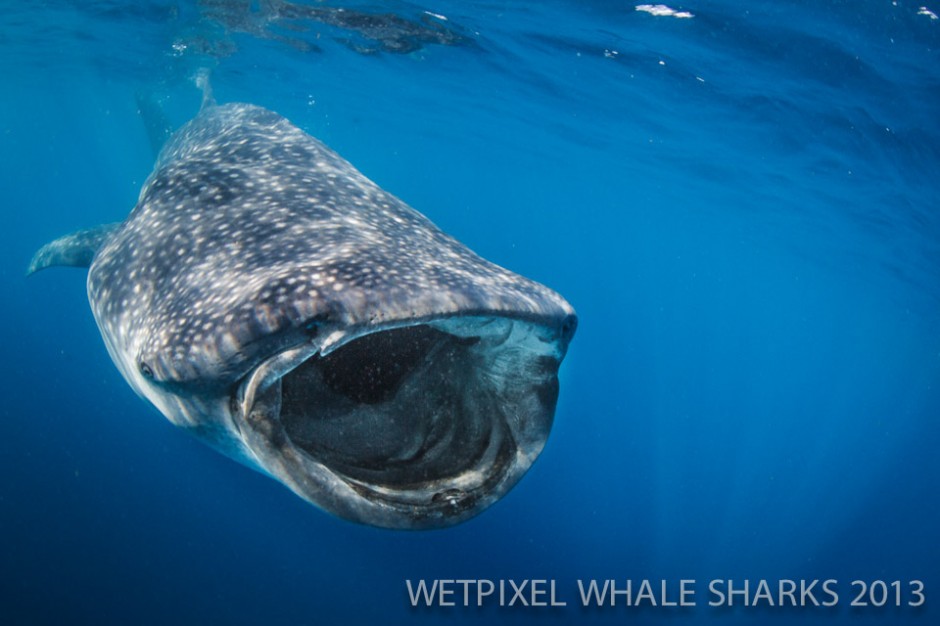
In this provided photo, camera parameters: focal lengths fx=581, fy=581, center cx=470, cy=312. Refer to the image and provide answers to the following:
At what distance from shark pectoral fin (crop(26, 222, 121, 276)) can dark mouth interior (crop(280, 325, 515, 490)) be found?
439 centimetres

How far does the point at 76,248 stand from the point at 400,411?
218 inches

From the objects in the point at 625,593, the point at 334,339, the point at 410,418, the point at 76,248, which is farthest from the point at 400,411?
the point at 625,593

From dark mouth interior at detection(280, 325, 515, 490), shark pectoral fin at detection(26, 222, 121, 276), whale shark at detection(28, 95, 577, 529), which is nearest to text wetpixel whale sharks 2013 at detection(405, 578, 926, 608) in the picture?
shark pectoral fin at detection(26, 222, 121, 276)

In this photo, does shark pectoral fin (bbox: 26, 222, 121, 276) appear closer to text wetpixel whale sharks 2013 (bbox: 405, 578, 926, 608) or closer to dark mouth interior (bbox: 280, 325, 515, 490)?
dark mouth interior (bbox: 280, 325, 515, 490)

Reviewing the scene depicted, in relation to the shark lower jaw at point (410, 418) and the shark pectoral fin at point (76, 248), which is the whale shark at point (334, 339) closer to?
the shark lower jaw at point (410, 418)

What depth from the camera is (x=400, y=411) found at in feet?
10.4

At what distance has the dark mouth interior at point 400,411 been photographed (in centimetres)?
267

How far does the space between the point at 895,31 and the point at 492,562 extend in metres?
12.4

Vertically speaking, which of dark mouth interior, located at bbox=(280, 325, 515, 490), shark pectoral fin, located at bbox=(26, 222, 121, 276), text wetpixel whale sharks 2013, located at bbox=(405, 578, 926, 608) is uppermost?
dark mouth interior, located at bbox=(280, 325, 515, 490)

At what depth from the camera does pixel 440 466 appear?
270cm

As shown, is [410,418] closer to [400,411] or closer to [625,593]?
[400,411]

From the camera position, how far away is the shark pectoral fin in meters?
6.58

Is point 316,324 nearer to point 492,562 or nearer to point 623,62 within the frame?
point 492,562

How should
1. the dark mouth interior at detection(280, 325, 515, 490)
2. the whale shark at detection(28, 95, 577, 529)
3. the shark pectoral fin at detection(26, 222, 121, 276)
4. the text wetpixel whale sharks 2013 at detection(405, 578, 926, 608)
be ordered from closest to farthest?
the whale shark at detection(28, 95, 577, 529) < the dark mouth interior at detection(280, 325, 515, 490) < the shark pectoral fin at detection(26, 222, 121, 276) < the text wetpixel whale sharks 2013 at detection(405, 578, 926, 608)
